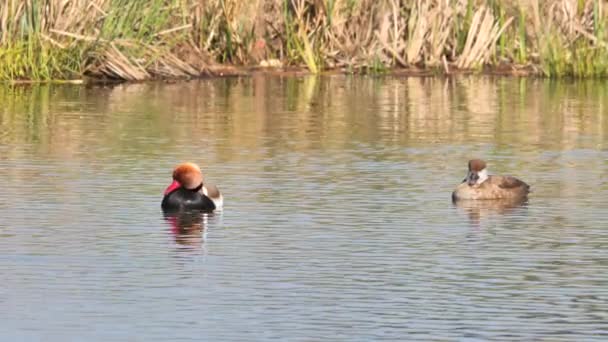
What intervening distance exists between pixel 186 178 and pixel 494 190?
248 centimetres

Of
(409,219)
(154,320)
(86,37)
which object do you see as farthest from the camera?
(86,37)

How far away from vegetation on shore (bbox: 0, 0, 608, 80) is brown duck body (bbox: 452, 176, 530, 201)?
11.2m

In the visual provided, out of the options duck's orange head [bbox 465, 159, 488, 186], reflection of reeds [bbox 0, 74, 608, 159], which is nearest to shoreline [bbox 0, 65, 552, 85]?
reflection of reeds [bbox 0, 74, 608, 159]

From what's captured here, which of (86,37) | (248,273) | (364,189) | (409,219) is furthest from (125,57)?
(248,273)

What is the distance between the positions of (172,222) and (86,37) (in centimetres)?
1168

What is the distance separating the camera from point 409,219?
1291 cm

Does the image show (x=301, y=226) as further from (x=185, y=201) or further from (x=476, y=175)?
(x=476, y=175)

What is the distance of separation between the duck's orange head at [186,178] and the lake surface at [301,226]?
10.0 inches

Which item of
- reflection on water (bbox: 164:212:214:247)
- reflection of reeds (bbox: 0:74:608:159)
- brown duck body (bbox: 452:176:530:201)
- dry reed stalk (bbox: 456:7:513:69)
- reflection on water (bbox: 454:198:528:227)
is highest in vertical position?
dry reed stalk (bbox: 456:7:513:69)

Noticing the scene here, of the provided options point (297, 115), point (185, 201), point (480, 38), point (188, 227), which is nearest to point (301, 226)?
point (188, 227)

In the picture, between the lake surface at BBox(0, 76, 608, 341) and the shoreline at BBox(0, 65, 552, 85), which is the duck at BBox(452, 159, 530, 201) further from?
the shoreline at BBox(0, 65, 552, 85)

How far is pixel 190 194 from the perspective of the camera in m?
13.6

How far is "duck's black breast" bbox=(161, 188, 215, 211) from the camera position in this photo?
527 inches

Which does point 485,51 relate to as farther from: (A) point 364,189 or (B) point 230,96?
(A) point 364,189
